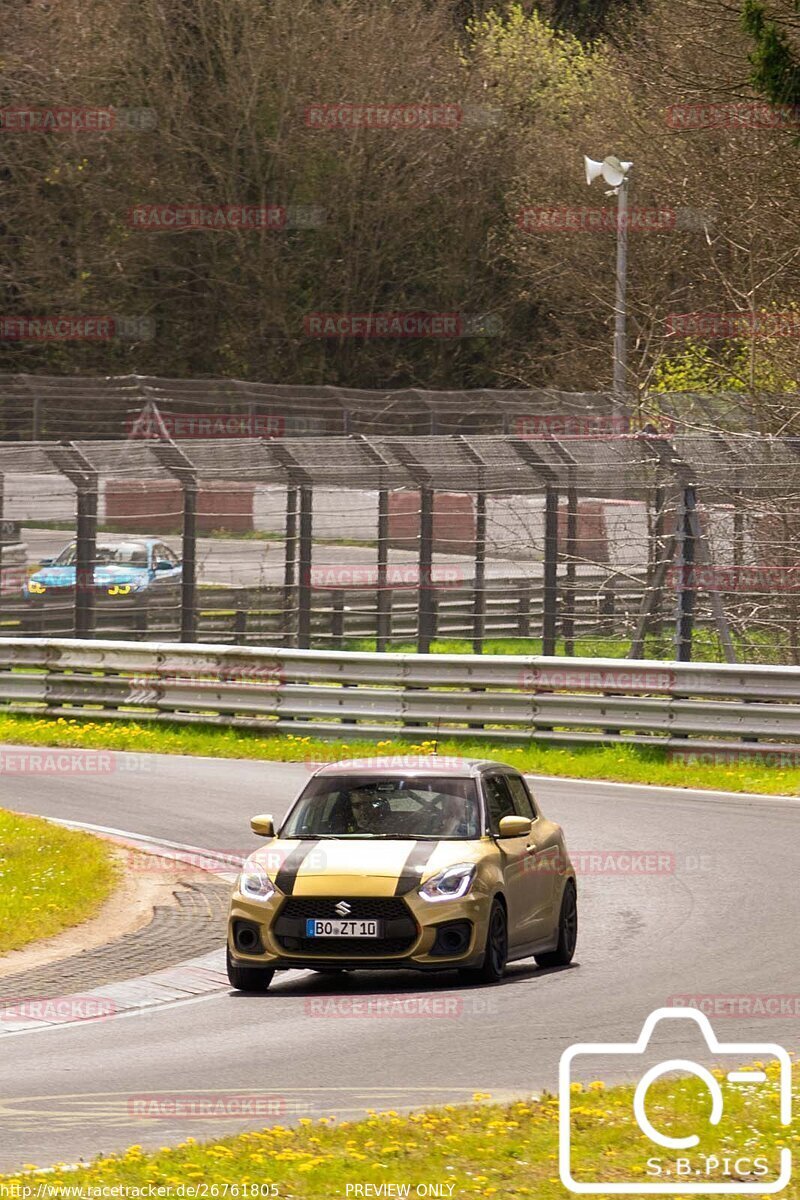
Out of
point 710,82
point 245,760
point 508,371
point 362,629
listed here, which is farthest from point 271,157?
point 245,760

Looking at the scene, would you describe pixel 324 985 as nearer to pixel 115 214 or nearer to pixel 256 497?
pixel 256 497

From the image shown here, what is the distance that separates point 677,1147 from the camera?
6.88 metres

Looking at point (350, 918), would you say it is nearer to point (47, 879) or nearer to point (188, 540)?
point (47, 879)

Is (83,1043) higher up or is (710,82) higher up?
(710,82)

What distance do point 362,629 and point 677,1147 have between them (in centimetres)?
2051

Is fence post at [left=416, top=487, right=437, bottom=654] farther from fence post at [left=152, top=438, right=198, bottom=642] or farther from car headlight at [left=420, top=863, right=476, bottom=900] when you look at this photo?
car headlight at [left=420, top=863, right=476, bottom=900]

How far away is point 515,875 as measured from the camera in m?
11.6

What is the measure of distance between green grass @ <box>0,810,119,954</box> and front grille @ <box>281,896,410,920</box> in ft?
7.29

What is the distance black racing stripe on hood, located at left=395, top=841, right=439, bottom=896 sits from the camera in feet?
36.1

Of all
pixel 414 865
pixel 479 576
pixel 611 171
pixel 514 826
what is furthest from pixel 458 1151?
pixel 611 171

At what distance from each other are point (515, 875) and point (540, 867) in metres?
0.39

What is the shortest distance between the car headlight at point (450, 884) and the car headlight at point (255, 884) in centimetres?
84

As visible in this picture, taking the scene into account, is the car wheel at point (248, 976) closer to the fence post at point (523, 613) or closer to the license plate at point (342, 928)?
the license plate at point (342, 928)

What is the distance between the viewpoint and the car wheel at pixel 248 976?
444 inches
